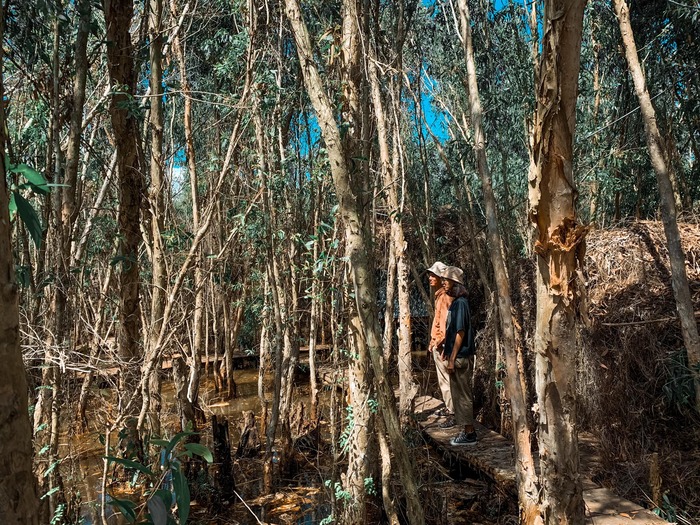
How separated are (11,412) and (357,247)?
8.82 feet

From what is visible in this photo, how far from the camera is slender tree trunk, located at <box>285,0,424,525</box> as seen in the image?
3.65 meters

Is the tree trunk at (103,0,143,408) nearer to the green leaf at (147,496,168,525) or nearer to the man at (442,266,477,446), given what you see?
the man at (442,266,477,446)

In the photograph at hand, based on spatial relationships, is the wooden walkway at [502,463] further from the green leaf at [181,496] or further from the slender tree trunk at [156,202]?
the green leaf at [181,496]

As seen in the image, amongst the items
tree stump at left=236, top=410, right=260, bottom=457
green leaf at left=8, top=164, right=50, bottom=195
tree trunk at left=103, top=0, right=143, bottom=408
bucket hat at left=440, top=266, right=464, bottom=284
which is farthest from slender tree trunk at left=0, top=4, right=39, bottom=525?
tree stump at left=236, top=410, right=260, bottom=457

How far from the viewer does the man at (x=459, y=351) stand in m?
6.47

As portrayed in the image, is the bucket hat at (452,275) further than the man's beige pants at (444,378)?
No

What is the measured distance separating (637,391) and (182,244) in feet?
16.1

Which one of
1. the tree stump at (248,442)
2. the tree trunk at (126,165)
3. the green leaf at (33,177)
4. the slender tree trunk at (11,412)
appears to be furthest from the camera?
the tree stump at (248,442)

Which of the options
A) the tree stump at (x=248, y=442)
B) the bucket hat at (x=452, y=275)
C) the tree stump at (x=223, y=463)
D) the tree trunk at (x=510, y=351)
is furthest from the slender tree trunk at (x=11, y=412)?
the tree stump at (x=248, y=442)

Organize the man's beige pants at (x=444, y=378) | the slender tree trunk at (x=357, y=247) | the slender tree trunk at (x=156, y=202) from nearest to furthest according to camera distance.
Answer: the slender tree trunk at (x=357, y=247) < the slender tree trunk at (x=156, y=202) < the man's beige pants at (x=444, y=378)

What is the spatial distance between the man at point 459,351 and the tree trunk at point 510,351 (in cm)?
145

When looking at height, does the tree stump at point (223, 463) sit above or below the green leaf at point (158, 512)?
below

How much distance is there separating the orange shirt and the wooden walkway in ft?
3.49

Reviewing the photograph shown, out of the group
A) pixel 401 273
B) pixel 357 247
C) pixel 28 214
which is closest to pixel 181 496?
pixel 28 214
